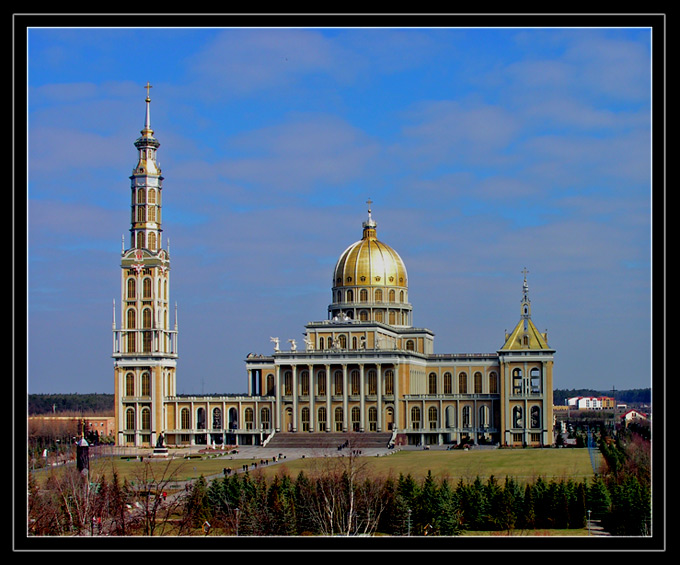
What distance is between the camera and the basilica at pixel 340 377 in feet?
346

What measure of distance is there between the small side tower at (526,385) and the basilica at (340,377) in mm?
101

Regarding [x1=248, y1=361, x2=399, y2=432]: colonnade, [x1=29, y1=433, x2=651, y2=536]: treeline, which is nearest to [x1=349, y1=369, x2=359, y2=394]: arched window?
[x1=248, y1=361, x2=399, y2=432]: colonnade

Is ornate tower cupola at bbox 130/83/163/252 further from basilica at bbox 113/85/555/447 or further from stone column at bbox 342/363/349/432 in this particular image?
stone column at bbox 342/363/349/432

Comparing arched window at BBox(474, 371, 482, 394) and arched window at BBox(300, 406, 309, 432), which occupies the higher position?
arched window at BBox(474, 371, 482, 394)

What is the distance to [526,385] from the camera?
105000mm

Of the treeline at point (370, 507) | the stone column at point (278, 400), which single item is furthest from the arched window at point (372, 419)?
the treeline at point (370, 507)

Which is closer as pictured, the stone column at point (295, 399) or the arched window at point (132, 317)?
the stone column at point (295, 399)

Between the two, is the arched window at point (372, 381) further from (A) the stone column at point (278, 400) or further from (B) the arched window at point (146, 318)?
(B) the arched window at point (146, 318)

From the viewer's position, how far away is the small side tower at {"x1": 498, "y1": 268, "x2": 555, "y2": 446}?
337 ft

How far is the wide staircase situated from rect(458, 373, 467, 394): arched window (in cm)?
1223

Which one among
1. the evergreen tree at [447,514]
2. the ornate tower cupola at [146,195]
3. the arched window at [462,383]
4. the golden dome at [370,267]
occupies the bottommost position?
the evergreen tree at [447,514]

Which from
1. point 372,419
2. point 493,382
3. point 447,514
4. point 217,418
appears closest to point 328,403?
point 372,419

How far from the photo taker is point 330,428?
4188 inches
